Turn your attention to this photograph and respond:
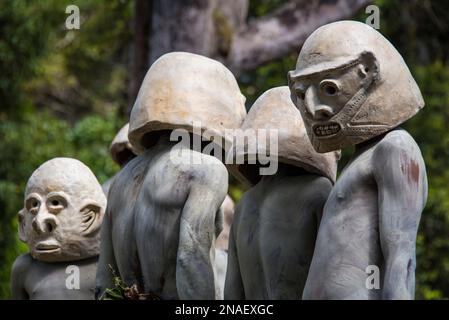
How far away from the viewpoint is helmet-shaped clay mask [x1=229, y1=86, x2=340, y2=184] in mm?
8438

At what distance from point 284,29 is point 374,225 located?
8977 mm

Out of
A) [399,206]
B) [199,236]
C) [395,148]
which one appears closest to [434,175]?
[199,236]

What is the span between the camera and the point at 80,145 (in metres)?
19.2

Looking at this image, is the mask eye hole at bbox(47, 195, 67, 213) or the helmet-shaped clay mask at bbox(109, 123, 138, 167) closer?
the mask eye hole at bbox(47, 195, 67, 213)

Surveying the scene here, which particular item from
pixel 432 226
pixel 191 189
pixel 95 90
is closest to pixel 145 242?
pixel 191 189

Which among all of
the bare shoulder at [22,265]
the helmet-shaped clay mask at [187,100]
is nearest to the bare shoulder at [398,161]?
the helmet-shaped clay mask at [187,100]

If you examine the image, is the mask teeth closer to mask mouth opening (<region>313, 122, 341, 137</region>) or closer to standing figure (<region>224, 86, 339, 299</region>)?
mask mouth opening (<region>313, 122, 341, 137</region>)

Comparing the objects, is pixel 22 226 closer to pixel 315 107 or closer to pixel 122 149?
pixel 122 149

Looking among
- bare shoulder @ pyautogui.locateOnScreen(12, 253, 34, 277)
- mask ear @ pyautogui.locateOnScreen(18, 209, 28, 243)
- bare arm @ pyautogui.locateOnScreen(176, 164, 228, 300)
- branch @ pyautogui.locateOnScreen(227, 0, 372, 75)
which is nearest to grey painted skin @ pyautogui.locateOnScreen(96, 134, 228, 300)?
bare arm @ pyautogui.locateOnScreen(176, 164, 228, 300)

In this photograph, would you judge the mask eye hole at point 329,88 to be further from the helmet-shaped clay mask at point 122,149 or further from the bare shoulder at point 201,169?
the helmet-shaped clay mask at point 122,149

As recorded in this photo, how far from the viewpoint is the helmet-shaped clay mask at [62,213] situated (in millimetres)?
9742

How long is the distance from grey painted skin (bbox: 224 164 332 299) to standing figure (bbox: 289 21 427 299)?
489 mm
